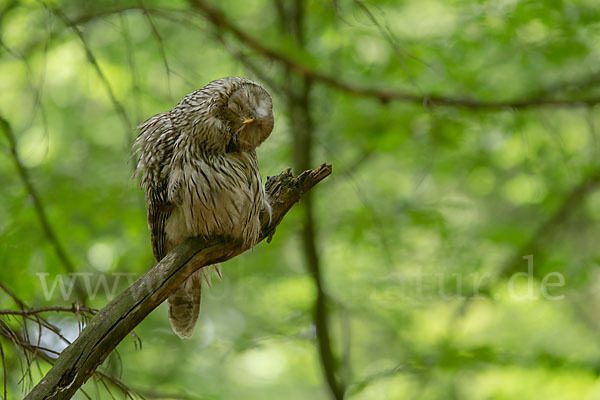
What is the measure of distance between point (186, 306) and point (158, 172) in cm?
78

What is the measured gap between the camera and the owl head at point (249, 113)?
8.07 ft

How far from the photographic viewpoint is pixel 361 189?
224 inches

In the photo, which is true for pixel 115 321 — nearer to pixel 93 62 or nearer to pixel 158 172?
pixel 158 172

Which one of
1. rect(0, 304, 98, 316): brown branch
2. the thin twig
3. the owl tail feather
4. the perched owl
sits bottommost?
the owl tail feather

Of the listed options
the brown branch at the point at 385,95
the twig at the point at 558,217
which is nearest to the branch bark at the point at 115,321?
the brown branch at the point at 385,95

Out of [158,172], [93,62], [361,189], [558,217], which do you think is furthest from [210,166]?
[558,217]

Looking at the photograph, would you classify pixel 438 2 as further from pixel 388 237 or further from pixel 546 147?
A: pixel 388 237

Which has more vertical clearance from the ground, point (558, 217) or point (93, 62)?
point (93, 62)

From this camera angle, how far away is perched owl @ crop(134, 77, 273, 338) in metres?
2.54

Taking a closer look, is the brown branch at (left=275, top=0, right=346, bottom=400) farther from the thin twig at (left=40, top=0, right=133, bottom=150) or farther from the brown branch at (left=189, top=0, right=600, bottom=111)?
the thin twig at (left=40, top=0, right=133, bottom=150)

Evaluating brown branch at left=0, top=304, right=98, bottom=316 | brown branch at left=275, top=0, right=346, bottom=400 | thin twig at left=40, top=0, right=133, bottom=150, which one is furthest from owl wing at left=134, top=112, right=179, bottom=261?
brown branch at left=275, top=0, right=346, bottom=400

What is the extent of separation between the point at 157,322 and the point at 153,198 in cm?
353

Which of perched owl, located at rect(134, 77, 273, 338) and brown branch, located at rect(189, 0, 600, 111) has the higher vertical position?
brown branch, located at rect(189, 0, 600, 111)

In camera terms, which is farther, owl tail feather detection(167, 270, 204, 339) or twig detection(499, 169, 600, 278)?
twig detection(499, 169, 600, 278)
